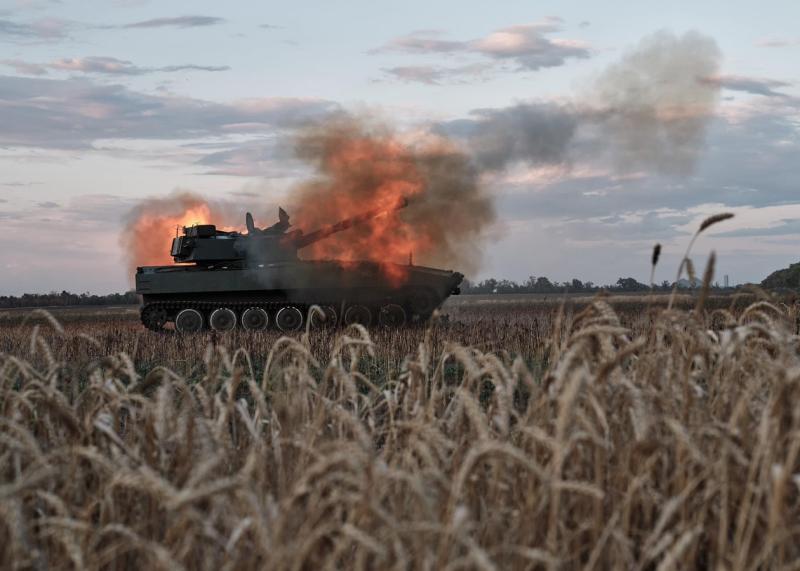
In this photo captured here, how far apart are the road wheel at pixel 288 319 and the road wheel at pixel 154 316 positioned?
9.44 ft

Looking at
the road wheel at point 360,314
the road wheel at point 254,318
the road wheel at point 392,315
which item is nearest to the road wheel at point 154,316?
the road wheel at point 254,318

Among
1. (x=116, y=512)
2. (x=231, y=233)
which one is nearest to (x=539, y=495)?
(x=116, y=512)

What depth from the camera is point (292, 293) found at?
82.0ft

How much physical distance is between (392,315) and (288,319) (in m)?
2.46

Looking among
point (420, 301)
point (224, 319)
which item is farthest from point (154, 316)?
point (420, 301)

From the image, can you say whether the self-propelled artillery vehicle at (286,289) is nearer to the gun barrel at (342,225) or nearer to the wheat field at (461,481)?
the gun barrel at (342,225)

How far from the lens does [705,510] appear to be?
4.34 m

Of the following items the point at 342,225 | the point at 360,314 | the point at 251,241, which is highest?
the point at 342,225

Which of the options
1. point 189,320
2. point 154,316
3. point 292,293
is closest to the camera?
point 292,293

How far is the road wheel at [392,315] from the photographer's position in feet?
82.1

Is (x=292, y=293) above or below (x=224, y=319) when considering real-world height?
above

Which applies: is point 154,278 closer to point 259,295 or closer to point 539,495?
point 259,295

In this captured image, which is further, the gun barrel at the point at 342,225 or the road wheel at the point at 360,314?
the gun barrel at the point at 342,225

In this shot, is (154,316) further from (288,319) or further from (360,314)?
(360,314)
